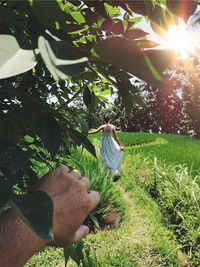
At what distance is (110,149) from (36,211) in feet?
35.8

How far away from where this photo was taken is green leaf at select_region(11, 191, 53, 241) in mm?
472

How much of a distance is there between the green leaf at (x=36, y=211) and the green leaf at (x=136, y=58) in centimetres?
18

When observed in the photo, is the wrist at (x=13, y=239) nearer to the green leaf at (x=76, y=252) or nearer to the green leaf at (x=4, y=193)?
the green leaf at (x=4, y=193)

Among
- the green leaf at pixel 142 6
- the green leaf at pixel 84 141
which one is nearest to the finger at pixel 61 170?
the green leaf at pixel 84 141

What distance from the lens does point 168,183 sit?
25.4ft

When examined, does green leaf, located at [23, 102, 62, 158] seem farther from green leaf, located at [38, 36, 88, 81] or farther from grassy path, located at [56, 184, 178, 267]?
grassy path, located at [56, 184, 178, 267]

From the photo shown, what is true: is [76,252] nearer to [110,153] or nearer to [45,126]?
[45,126]

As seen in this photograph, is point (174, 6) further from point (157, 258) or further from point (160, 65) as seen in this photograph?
point (157, 258)

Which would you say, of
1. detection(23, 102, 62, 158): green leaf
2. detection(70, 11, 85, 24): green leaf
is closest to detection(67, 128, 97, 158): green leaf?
detection(23, 102, 62, 158): green leaf

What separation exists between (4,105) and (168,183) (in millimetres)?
7053

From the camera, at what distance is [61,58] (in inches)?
16.6

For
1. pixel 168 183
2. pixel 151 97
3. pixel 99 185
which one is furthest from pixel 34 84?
pixel 151 97

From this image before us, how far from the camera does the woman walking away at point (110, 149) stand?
435 inches

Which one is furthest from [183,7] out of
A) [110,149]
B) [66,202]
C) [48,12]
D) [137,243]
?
[110,149]
